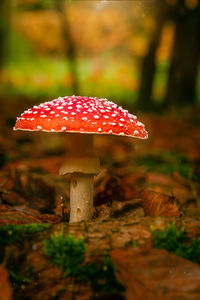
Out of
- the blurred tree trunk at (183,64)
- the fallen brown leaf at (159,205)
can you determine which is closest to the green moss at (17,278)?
the fallen brown leaf at (159,205)

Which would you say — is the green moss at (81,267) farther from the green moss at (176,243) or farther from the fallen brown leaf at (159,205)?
the fallen brown leaf at (159,205)

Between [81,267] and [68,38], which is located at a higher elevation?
[81,267]

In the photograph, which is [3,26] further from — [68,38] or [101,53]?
[101,53]

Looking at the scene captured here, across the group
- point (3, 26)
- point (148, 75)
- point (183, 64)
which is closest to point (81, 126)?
point (183, 64)

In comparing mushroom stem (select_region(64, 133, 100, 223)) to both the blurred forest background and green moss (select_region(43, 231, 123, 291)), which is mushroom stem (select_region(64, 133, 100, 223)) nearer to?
green moss (select_region(43, 231, 123, 291))

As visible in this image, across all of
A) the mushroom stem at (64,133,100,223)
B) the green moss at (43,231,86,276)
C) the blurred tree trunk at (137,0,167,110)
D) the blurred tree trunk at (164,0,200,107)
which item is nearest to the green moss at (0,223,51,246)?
the green moss at (43,231,86,276)

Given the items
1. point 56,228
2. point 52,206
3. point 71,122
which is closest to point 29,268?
point 56,228

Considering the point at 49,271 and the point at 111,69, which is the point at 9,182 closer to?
the point at 49,271

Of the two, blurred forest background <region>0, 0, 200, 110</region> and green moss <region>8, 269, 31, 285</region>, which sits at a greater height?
green moss <region>8, 269, 31, 285</region>
